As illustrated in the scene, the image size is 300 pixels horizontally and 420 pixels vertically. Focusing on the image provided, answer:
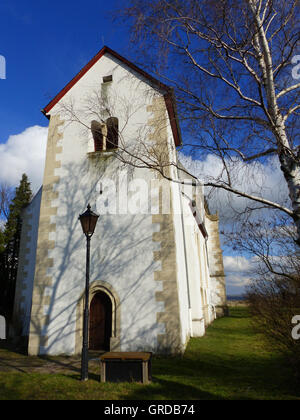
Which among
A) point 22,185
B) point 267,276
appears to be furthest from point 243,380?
point 22,185

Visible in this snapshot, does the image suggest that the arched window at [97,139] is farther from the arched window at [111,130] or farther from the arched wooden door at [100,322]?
the arched wooden door at [100,322]

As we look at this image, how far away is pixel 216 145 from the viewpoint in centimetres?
559

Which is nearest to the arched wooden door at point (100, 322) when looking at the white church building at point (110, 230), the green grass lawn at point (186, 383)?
the white church building at point (110, 230)

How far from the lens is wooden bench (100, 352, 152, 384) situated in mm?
5684

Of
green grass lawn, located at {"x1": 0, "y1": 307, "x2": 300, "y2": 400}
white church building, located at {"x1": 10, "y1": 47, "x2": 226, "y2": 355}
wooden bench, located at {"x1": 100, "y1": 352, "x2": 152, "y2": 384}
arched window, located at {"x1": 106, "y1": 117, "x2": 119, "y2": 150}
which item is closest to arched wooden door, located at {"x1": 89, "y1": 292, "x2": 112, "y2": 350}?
white church building, located at {"x1": 10, "y1": 47, "x2": 226, "y2": 355}

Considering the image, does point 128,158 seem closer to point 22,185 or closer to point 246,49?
point 246,49

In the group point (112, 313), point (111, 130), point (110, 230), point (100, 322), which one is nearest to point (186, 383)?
point (112, 313)

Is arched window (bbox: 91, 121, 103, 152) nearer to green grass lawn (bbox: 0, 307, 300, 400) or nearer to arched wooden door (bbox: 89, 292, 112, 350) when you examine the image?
arched wooden door (bbox: 89, 292, 112, 350)

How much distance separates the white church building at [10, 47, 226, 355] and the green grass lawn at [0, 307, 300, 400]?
112 cm

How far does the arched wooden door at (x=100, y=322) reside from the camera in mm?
8469

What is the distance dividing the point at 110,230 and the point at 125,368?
430 cm

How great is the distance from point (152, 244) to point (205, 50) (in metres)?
5.35

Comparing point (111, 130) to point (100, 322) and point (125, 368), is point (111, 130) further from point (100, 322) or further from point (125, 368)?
point (125, 368)

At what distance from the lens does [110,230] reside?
29.7ft
